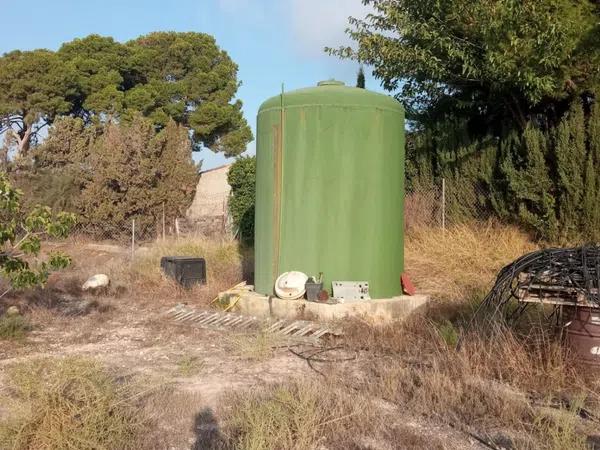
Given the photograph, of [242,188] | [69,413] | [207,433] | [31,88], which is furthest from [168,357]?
[31,88]

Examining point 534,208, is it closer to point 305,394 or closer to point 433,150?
point 433,150

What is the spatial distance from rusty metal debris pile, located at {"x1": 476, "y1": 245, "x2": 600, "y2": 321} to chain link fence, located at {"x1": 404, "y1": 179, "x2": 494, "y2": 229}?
6.44 metres

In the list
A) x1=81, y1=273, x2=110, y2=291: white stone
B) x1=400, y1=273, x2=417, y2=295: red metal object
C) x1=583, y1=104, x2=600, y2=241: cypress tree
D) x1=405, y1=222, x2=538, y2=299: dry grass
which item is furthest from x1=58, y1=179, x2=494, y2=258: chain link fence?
x1=81, y1=273, x2=110, y2=291: white stone

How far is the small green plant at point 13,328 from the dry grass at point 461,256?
5.87 m


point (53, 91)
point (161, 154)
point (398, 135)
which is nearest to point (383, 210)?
point (398, 135)

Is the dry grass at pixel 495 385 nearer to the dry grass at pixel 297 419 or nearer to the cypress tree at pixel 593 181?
the dry grass at pixel 297 419

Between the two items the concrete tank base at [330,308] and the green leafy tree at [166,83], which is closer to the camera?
the concrete tank base at [330,308]

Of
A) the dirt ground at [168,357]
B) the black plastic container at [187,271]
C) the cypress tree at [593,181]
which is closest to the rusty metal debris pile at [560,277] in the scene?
the dirt ground at [168,357]

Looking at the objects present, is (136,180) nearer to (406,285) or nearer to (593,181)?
(406,285)

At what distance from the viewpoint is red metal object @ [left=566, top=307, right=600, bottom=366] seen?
506cm

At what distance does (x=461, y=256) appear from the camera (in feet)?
33.8

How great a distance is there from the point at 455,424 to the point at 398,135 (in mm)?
5868

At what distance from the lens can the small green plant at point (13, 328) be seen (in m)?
7.36

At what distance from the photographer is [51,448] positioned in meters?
3.51
